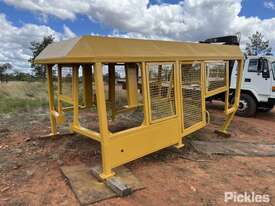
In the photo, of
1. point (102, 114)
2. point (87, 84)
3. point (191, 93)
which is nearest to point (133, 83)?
point (87, 84)

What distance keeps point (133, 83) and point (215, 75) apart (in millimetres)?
1733

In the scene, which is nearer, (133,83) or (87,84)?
(87,84)

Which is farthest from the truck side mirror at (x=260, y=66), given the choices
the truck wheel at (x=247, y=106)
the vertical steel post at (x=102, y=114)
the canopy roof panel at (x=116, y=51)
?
the vertical steel post at (x=102, y=114)

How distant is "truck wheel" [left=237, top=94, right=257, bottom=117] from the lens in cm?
825

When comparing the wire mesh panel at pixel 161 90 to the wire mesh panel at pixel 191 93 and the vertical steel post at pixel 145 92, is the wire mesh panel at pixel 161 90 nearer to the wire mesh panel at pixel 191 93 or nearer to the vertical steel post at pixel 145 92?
the vertical steel post at pixel 145 92

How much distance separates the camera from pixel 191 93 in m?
4.77

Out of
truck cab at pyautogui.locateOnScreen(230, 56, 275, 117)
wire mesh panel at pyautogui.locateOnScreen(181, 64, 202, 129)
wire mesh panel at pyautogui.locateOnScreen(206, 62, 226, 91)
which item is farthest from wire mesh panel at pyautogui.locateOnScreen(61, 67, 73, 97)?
truck cab at pyautogui.locateOnScreen(230, 56, 275, 117)

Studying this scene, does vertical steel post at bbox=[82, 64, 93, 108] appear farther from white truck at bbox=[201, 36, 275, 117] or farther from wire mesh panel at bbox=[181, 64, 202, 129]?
white truck at bbox=[201, 36, 275, 117]

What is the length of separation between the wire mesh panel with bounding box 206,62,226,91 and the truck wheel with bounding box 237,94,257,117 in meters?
3.13

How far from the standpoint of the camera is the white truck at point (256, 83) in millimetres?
7805

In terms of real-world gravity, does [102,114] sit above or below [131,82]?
below

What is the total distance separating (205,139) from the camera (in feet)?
18.5

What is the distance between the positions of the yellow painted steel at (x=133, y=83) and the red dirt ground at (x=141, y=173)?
0.35 meters

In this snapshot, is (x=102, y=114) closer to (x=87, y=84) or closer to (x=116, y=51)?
(x=116, y=51)
